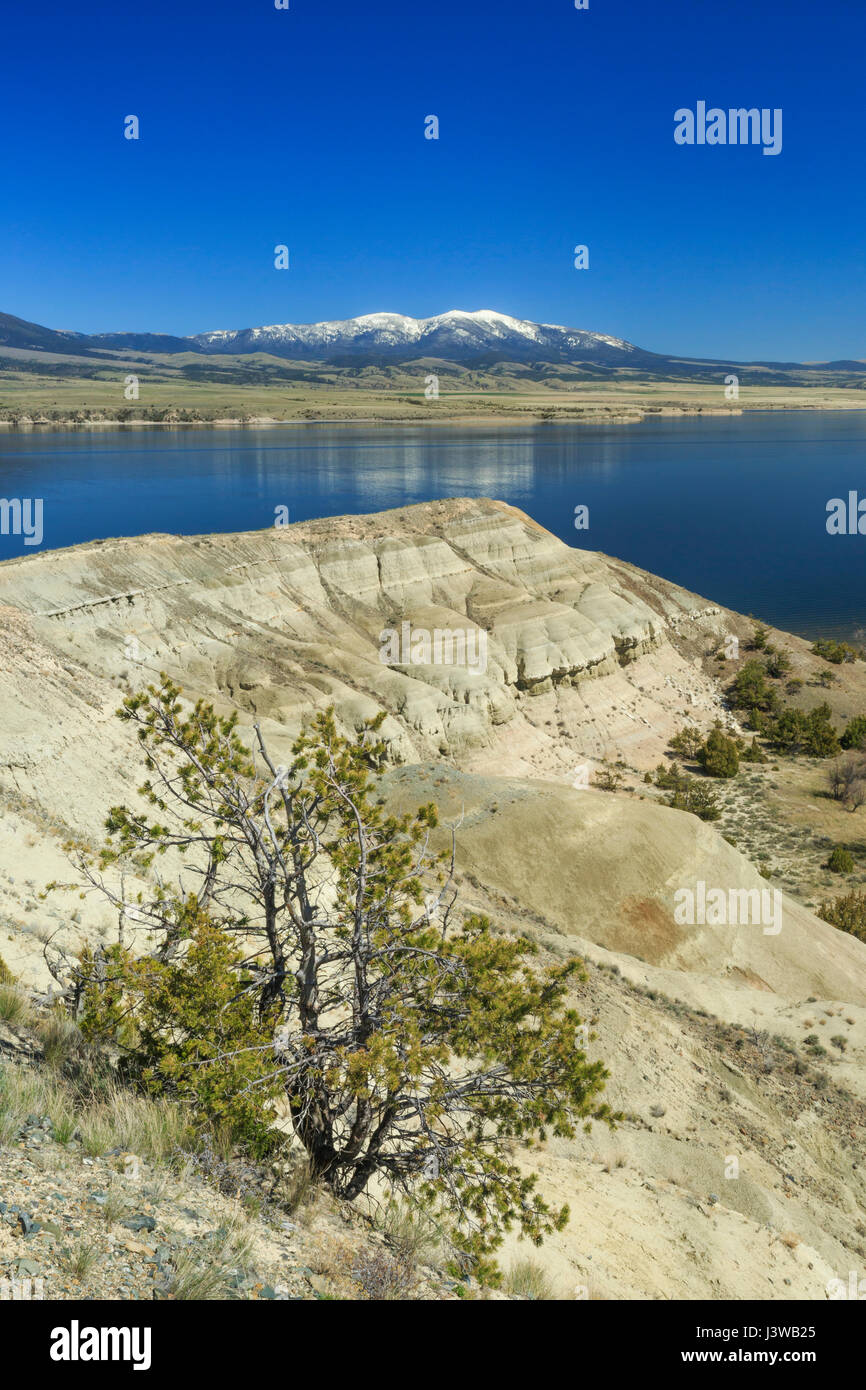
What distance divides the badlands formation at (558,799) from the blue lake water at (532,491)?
31280 millimetres

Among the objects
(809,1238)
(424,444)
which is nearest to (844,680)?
(809,1238)

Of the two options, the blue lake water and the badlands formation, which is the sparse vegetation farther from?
the blue lake water

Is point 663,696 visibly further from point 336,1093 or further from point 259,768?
point 336,1093

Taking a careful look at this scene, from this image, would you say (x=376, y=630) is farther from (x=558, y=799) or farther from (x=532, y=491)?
(x=532, y=491)

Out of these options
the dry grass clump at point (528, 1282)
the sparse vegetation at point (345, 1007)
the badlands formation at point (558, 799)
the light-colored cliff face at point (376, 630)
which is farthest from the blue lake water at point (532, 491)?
the sparse vegetation at point (345, 1007)

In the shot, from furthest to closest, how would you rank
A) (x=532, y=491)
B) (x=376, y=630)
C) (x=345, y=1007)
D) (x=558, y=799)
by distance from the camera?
(x=532, y=491), (x=376, y=630), (x=558, y=799), (x=345, y=1007)

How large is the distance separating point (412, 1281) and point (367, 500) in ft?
324

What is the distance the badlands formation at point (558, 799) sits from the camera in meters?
14.3

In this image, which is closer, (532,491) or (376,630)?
(376,630)

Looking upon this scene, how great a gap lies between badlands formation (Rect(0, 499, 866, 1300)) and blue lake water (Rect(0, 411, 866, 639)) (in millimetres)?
31280

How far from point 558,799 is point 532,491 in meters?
99.2

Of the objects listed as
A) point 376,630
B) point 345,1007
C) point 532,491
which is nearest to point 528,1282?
point 345,1007

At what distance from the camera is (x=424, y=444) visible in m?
170

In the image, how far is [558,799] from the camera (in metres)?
27.8
